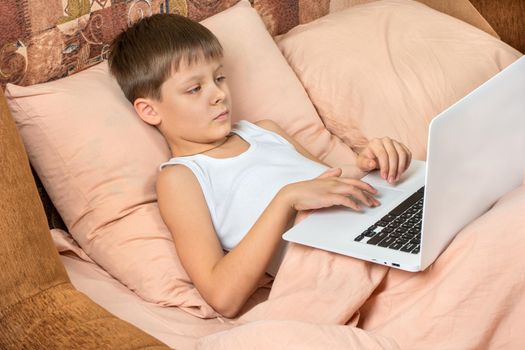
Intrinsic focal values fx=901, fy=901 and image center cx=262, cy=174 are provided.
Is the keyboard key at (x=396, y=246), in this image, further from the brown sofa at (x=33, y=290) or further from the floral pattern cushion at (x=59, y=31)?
the floral pattern cushion at (x=59, y=31)

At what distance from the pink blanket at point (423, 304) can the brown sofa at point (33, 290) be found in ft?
0.62

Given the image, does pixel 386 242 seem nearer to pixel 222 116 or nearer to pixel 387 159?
pixel 387 159

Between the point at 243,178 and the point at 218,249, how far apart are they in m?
0.17

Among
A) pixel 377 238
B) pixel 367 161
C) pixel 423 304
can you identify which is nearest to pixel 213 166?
pixel 367 161

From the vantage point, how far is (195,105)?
5.22 ft

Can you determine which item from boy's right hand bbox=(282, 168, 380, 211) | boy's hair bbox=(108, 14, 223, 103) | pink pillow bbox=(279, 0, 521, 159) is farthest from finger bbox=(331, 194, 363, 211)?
pink pillow bbox=(279, 0, 521, 159)

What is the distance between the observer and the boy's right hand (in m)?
1.39

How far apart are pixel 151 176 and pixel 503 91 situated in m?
0.64

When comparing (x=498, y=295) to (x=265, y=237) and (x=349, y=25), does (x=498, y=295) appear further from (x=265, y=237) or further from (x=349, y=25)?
(x=349, y=25)

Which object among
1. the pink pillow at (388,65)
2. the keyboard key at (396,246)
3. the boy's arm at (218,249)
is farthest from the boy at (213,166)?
the pink pillow at (388,65)

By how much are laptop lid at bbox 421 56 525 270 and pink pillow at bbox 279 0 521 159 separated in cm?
55

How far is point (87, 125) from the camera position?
157 cm

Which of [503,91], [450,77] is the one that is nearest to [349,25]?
[450,77]

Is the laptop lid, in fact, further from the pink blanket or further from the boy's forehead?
the boy's forehead
